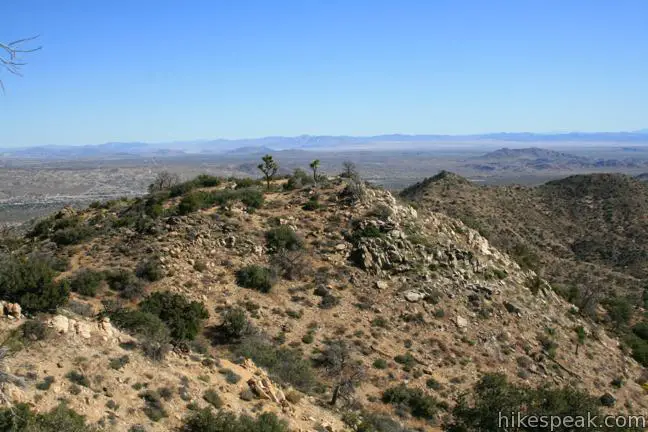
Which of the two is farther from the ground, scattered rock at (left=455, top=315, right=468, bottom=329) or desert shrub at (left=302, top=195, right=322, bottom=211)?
desert shrub at (left=302, top=195, right=322, bottom=211)

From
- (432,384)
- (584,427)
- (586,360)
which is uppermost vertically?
(584,427)

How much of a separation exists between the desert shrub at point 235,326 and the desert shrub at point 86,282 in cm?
554

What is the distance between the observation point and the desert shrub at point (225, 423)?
11055mm

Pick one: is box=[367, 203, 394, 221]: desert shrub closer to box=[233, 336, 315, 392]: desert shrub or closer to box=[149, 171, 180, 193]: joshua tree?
box=[233, 336, 315, 392]: desert shrub

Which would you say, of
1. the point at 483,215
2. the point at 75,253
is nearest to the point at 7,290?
the point at 75,253

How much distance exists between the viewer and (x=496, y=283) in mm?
26094

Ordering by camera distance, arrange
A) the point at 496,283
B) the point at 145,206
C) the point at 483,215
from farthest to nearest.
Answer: the point at 483,215
the point at 145,206
the point at 496,283

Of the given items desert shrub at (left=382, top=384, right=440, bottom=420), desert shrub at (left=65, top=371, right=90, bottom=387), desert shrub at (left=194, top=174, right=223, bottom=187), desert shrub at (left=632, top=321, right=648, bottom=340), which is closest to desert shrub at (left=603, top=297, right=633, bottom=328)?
desert shrub at (left=632, top=321, right=648, bottom=340)

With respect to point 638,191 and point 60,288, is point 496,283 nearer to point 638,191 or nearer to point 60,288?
Answer: point 60,288

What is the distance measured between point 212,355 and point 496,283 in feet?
56.3

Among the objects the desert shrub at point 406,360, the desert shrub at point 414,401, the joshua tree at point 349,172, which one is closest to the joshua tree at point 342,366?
the desert shrub at point 414,401

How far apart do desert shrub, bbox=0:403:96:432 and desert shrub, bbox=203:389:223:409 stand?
320cm

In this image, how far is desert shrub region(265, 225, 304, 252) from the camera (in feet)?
79.2

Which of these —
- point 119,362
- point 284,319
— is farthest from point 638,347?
point 119,362
